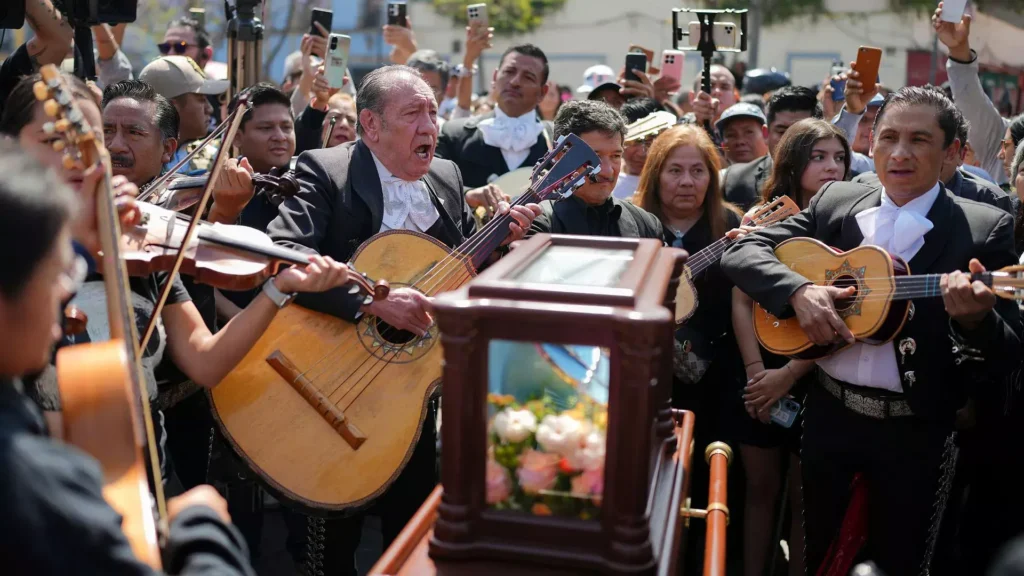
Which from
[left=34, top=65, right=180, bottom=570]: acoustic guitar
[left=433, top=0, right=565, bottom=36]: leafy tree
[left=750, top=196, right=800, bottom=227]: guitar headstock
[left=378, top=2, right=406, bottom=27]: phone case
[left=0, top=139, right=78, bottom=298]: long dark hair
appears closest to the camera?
[left=0, top=139, right=78, bottom=298]: long dark hair

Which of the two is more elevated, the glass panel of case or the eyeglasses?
the eyeglasses

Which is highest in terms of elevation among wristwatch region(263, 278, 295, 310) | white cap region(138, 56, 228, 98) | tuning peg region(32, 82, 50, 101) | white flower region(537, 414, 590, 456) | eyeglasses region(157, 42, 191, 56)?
tuning peg region(32, 82, 50, 101)

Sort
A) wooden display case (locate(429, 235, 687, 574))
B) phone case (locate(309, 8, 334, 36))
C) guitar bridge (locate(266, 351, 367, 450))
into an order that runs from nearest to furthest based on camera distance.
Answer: wooden display case (locate(429, 235, 687, 574)), guitar bridge (locate(266, 351, 367, 450)), phone case (locate(309, 8, 334, 36))

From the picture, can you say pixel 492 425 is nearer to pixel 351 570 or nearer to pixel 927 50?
pixel 351 570

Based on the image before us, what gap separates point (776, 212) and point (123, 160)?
101 inches

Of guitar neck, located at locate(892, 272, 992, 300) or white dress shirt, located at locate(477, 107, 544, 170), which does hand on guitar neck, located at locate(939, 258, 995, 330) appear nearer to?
guitar neck, located at locate(892, 272, 992, 300)

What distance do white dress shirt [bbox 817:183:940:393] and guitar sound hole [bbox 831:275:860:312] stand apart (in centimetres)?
14

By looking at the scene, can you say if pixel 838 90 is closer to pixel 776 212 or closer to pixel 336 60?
pixel 776 212

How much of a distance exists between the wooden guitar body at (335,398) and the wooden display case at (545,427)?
1455 mm

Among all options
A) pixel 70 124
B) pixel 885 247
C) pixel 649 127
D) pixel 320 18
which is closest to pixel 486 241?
pixel 885 247

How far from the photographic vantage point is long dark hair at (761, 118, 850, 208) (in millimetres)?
4445

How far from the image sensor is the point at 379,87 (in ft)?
12.1

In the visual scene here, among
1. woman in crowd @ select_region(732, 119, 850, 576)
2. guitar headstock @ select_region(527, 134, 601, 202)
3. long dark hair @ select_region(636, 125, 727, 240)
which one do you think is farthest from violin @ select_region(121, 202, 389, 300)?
long dark hair @ select_region(636, 125, 727, 240)

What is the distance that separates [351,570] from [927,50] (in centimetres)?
1965
